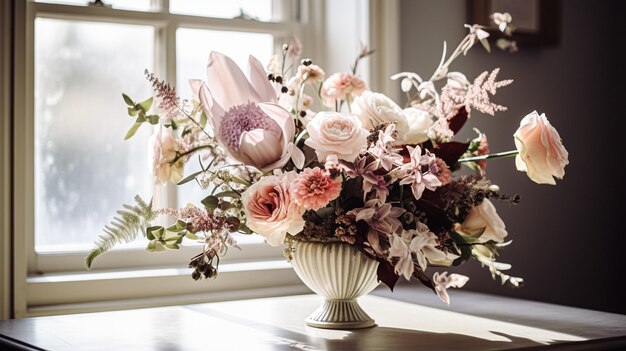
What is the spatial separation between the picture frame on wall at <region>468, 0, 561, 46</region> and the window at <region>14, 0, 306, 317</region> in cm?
61

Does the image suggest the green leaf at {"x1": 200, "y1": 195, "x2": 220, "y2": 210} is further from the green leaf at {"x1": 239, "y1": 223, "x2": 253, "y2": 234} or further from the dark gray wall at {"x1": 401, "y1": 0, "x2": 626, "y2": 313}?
the dark gray wall at {"x1": 401, "y1": 0, "x2": 626, "y2": 313}

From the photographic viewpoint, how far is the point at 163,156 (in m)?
1.46

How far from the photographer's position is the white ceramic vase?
1.48m

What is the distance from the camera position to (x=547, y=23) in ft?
7.97

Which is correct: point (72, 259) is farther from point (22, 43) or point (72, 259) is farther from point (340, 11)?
point (340, 11)

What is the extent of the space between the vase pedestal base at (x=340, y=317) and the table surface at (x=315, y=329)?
19 millimetres

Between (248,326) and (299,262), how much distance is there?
0.15 meters

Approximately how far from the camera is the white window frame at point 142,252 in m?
1.75

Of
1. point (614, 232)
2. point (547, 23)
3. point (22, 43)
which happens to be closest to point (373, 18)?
point (547, 23)

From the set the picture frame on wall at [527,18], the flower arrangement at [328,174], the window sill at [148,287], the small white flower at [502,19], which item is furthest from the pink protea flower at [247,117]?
the picture frame on wall at [527,18]

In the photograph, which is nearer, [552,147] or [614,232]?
[552,147]

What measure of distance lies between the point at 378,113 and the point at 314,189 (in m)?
0.22

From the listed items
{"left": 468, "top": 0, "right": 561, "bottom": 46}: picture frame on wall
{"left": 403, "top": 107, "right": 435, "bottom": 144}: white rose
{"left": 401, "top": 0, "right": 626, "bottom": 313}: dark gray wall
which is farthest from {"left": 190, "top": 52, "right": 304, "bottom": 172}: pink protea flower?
{"left": 468, "top": 0, "right": 561, "bottom": 46}: picture frame on wall

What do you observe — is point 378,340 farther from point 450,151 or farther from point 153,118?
point 153,118
